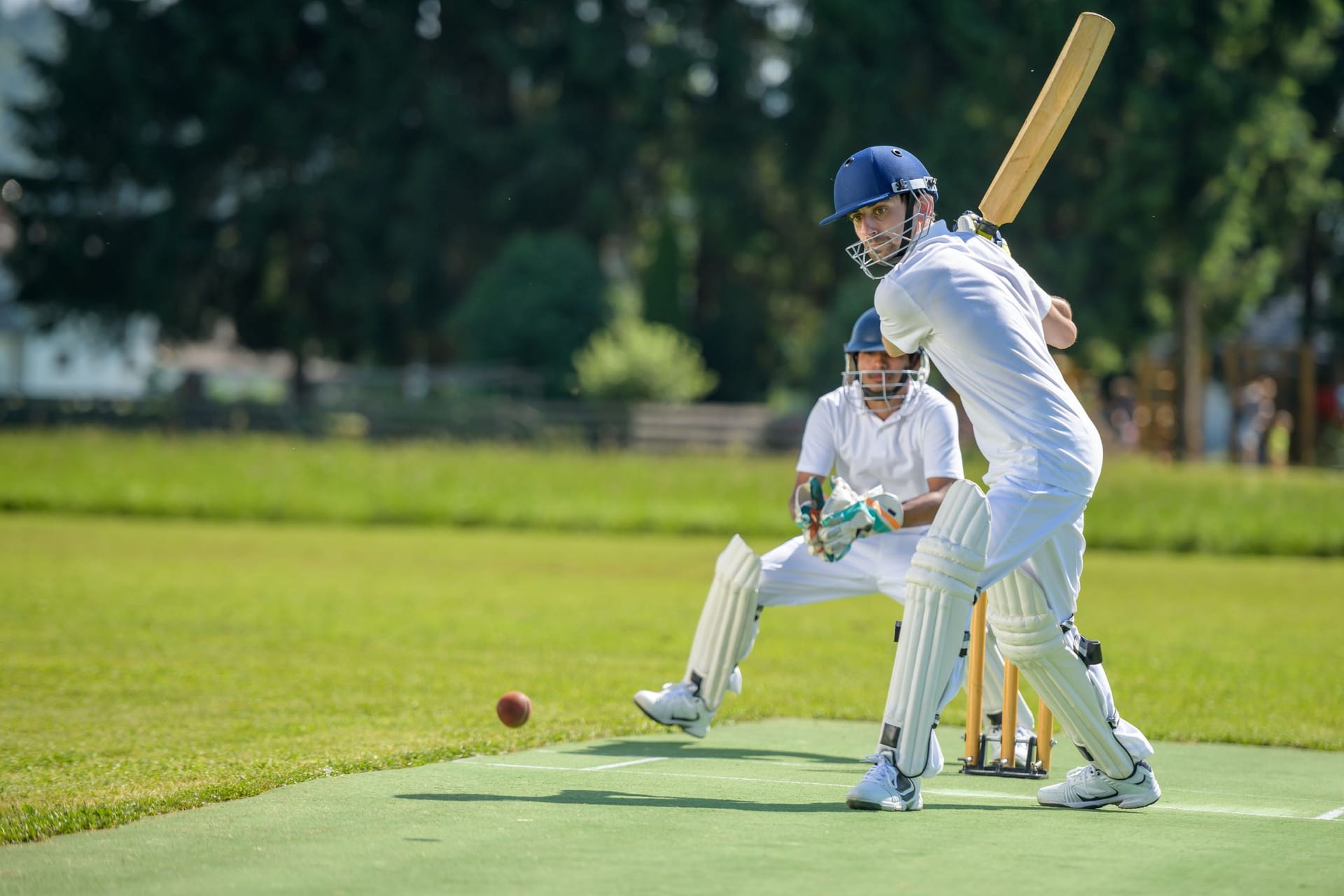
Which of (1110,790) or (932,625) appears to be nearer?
(932,625)

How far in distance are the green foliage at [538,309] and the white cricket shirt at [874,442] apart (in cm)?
3152

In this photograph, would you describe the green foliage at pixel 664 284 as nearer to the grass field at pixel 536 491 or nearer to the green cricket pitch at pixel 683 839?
the grass field at pixel 536 491

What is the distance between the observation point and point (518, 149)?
4169 cm

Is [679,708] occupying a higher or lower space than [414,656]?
higher

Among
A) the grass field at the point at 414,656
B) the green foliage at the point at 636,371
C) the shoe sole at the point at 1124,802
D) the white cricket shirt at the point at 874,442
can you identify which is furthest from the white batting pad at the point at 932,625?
the green foliage at the point at 636,371

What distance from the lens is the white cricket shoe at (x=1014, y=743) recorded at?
617cm

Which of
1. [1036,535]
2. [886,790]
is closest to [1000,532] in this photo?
[1036,535]

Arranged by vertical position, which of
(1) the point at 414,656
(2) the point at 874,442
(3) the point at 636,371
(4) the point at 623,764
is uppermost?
(3) the point at 636,371

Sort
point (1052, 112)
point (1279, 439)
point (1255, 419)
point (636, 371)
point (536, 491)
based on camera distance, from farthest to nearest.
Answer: point (636, 371)
point (1255, 419)
point (1279, 439)
point (536, 491)
point (1052, 112)

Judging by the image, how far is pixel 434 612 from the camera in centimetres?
1267

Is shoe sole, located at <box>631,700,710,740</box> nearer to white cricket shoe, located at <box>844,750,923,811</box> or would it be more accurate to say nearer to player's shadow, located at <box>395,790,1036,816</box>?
player's shadow, located at <box>395,790,1036,816</box>

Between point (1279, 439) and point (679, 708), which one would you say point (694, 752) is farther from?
point (1279, 439)

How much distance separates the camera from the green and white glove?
5531mm

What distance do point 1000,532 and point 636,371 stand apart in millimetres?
30900
